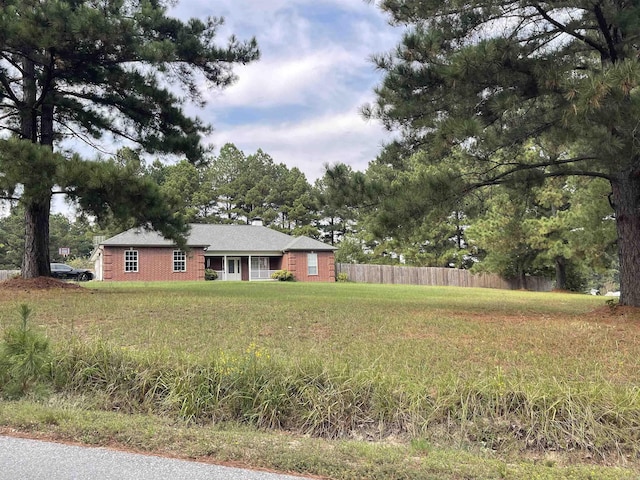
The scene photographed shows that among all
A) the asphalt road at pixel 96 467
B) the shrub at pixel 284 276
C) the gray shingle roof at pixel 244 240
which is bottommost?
the asphalt road at pixel 96 467

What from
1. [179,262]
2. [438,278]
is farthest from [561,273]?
[179,262]

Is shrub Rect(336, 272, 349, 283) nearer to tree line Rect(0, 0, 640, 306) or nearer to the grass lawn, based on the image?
tree line Rect(0, 0, 640, 306)

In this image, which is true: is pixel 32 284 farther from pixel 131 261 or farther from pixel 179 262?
pixel 179 262

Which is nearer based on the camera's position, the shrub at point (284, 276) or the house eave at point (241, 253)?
the shrub at point (284, 276)

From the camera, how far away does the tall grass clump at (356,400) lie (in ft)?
12.5

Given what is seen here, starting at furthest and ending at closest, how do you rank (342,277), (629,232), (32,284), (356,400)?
(342,277) → (32,284) → (629,232) → (356,400)

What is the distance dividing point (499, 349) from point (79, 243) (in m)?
55.8

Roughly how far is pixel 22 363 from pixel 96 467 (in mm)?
2046

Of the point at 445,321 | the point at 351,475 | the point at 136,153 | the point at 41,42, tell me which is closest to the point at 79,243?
the point at 136,153

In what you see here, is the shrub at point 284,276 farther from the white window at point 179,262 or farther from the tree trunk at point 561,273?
the tree trunk at point 561,273

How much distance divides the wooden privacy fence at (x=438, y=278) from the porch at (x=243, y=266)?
5498 mm

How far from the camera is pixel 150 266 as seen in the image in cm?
2847

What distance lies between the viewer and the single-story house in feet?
92.1

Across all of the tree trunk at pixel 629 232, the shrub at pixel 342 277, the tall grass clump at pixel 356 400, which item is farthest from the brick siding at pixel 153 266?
the tall grass clump at pixel 356 400
